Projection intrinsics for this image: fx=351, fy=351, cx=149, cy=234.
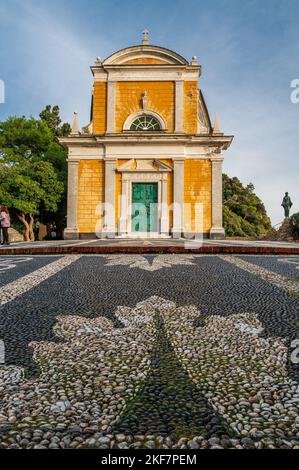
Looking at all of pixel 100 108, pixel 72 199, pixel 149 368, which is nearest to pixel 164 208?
pixel 72 199

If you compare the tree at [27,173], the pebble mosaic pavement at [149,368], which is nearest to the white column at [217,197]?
the tree at [27,173]

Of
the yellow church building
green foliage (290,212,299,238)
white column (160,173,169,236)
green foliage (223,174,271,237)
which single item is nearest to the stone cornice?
the yellow church building

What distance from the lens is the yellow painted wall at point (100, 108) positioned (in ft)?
55.6

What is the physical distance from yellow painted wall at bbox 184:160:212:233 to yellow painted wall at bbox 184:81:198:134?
2035 millimetres

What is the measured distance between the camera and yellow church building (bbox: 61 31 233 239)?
1600 centimetres

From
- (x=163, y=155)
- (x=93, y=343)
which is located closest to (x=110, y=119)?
(x=163, y=155)

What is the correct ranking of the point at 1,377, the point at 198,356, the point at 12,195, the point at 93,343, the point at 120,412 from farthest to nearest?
the point at 12,195
the point at 93,343
the point at 198,356
the point at 1,377
the point at 120,412

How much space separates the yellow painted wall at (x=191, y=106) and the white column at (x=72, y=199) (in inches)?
222

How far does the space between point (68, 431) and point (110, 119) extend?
56.0 ft

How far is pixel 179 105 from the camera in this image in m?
16.5

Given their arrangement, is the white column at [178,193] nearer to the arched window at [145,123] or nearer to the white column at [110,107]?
the arched window at [145,123]

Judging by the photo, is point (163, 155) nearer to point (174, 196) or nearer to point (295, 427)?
point (174, 196)

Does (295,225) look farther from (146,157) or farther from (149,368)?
(149,368)
